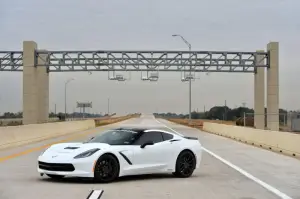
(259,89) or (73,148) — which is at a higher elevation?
(259,89)

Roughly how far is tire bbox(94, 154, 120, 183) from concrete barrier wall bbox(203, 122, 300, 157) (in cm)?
1274

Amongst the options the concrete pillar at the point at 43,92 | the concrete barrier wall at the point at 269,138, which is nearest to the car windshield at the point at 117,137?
the concrete barrier wall at the point at 269,138

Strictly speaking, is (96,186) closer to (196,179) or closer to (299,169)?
(196,179)

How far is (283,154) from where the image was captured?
82.5 ft

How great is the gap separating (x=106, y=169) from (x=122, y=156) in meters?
0.52

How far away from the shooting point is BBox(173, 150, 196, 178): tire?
14.8 meters

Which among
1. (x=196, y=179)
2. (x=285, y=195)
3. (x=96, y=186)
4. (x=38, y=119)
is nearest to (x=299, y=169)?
(x=196, y=179)

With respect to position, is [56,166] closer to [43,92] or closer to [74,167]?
[74,167]

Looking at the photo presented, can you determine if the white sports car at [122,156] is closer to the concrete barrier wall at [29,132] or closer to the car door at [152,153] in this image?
the car door at [152,153]

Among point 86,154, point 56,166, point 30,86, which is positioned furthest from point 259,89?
point 56,166

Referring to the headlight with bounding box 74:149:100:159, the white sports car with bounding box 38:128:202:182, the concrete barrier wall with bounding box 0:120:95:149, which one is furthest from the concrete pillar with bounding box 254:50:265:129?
the headlight with bounding box 74:149:100:159

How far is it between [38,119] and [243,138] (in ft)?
94.4

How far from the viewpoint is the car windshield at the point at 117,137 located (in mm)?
13766

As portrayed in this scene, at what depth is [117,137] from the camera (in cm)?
1403
